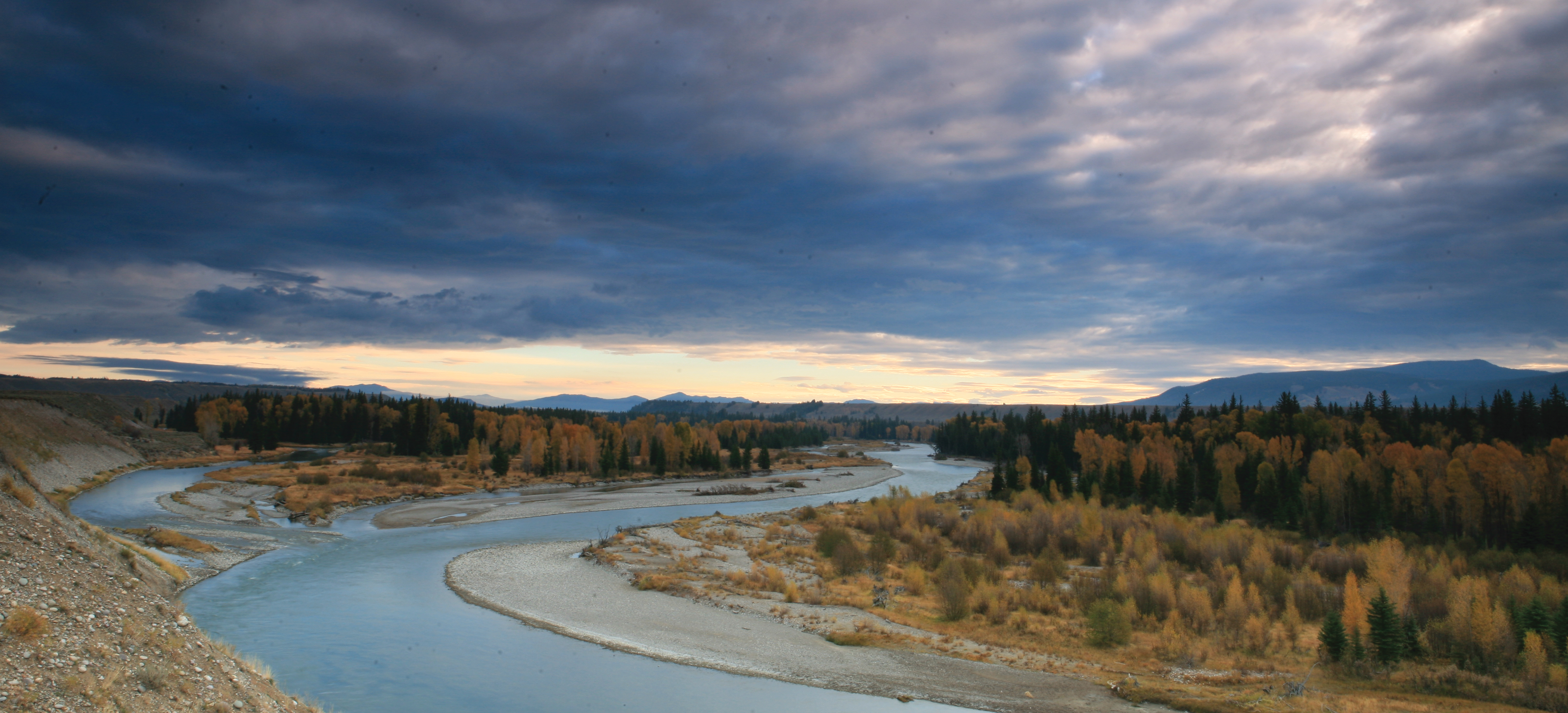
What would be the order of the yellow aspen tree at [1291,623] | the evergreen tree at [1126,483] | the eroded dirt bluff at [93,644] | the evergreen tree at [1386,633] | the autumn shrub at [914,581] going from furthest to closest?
the evergreen tree at [1126,483] → the autumn shrub at [914,581] → the yellow aspen tree at [1291,623] → the evergreen tree at [1386,633] → the eroded dirt bluff at [93,644]

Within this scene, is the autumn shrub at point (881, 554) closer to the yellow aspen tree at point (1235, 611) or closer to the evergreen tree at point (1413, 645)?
the yellow aspen tree at point (1235, 611)

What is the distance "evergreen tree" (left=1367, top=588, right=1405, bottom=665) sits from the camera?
22.1 meters

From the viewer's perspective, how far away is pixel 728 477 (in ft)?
357

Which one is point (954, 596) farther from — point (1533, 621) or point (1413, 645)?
point (1533, 621)

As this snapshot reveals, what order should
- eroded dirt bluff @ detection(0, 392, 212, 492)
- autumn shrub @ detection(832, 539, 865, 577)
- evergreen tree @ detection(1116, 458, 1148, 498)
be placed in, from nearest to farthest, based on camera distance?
autumn shrub @ detection(832, 539, 865, 577) → eroded dirt bluff @ detection(0, 392, 212, 492) → evergreen tree @ detection(1116, 458, 1148, 498)

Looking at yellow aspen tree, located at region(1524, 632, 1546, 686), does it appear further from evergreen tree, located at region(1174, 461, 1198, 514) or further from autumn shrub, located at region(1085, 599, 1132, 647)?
evergreen tree, located at region(1174, 461, 1198, 514)

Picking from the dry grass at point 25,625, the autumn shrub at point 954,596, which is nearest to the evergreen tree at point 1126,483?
the autumn shrub at point 954,596

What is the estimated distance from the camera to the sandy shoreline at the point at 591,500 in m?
58.9

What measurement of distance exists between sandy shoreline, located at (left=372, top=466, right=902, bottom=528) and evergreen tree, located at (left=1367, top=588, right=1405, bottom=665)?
54242mm

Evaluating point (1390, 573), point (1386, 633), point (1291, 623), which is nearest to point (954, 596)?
point (1291, 623)

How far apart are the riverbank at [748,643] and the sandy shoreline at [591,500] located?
80.6ft

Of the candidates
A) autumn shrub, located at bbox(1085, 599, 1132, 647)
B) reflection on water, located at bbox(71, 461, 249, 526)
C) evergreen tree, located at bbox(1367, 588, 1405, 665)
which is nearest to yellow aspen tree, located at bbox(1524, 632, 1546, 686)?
evergreen tree, located at bbox(1367, 588, 1405, 665)

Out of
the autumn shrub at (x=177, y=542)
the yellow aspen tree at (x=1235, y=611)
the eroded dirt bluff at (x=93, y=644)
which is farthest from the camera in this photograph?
the autumn shrub at (x=177, y=542)

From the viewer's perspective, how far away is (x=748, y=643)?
2559cm
